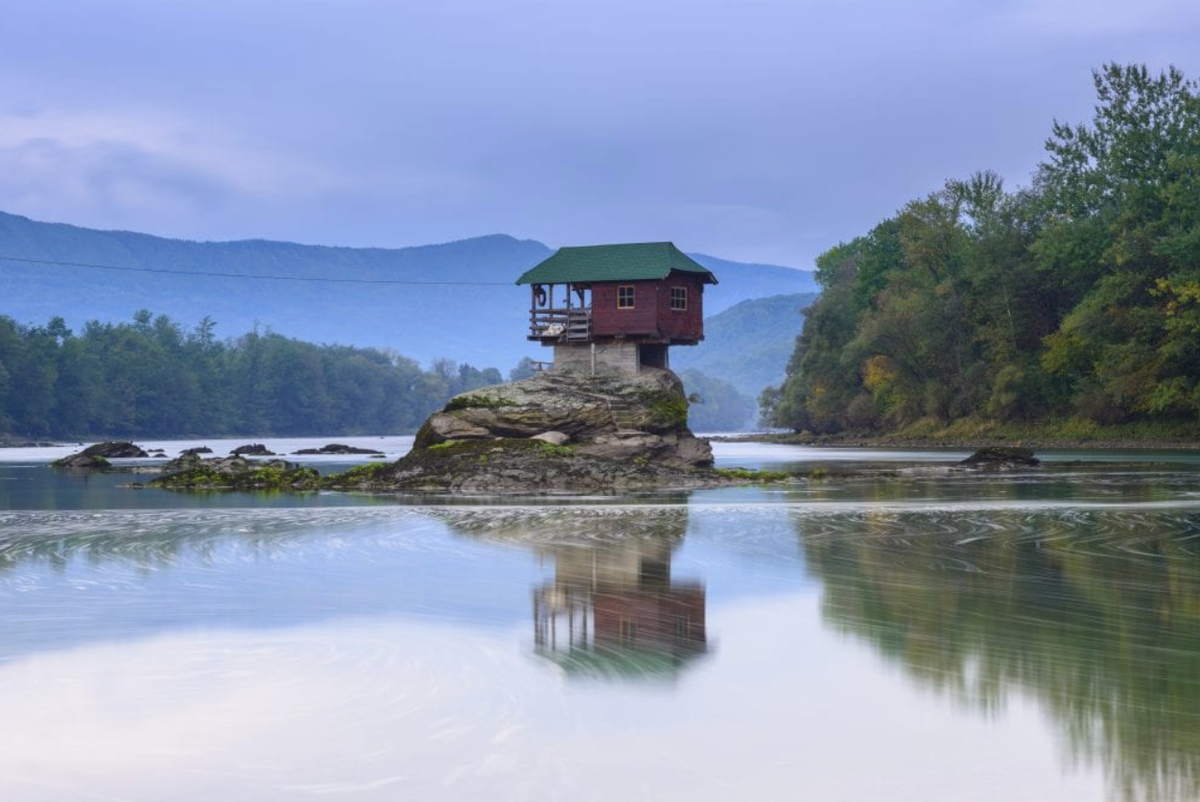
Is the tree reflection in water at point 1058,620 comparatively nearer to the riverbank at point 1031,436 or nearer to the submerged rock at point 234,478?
the submerged rock at point 234,478

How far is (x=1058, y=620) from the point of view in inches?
543

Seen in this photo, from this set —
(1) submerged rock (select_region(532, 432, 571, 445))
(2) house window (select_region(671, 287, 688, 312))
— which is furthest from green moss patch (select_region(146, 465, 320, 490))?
(2) house window (select_region(671, 287, 688, 312))

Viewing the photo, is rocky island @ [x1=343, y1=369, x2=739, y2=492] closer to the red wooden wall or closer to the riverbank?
the red wooden wall

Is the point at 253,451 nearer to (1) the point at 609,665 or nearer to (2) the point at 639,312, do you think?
(2) the point at 639,312

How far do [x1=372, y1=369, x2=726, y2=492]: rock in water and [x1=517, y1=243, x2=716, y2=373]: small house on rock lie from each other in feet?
7.68

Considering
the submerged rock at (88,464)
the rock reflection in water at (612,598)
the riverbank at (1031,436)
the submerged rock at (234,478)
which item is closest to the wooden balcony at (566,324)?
the submerged rock at (234,478)

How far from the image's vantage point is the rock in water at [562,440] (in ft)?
138

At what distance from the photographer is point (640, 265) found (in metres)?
54.2

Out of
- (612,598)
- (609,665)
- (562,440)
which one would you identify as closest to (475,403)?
Answer: (562,440)

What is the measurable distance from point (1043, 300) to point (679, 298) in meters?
41.6

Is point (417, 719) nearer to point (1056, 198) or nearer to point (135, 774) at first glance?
point (135, 774)

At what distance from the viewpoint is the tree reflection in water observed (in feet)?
30.0

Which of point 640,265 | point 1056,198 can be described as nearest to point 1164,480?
point 640,265

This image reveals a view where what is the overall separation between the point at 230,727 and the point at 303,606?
6375mm
